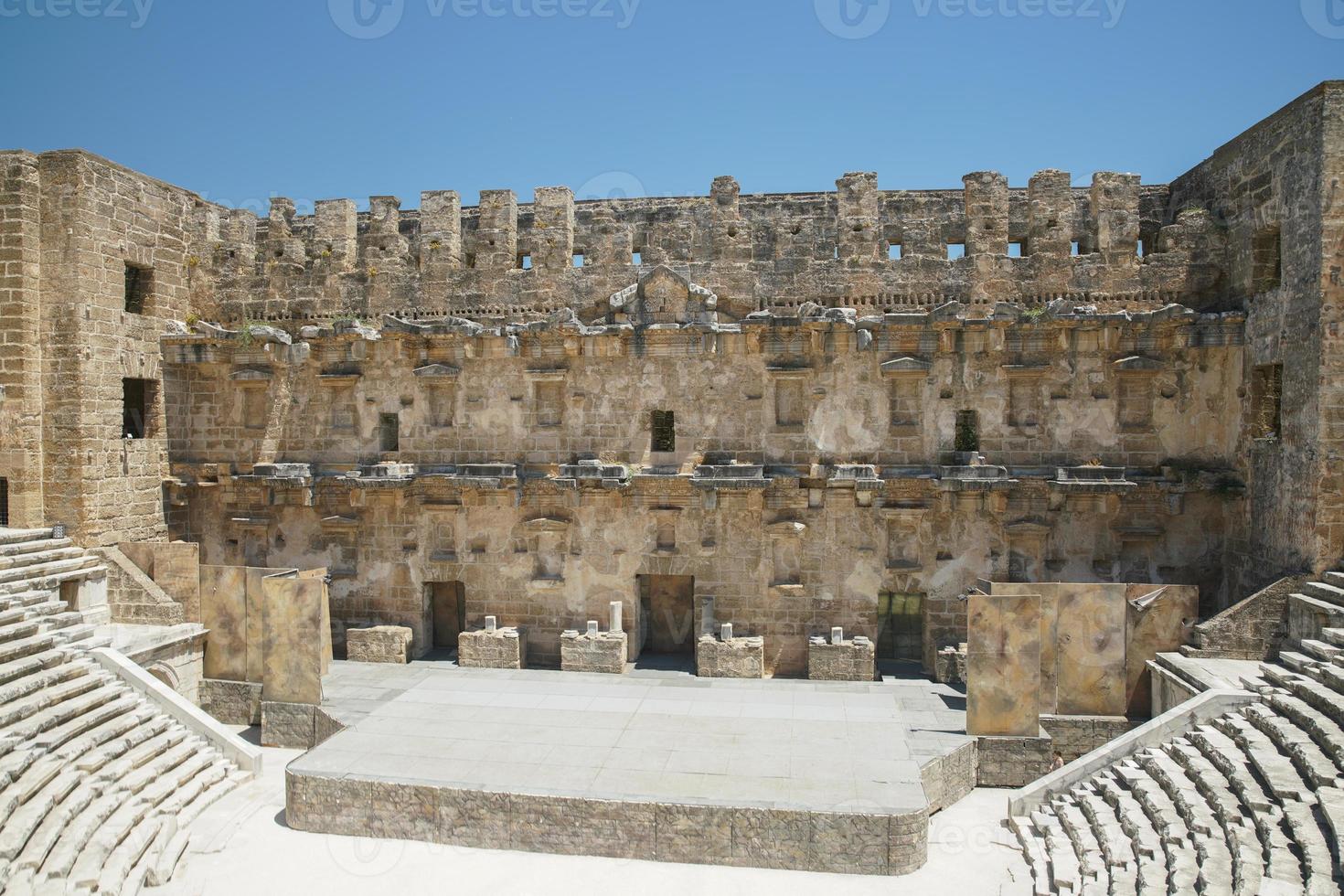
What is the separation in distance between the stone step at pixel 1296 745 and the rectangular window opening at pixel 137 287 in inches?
811

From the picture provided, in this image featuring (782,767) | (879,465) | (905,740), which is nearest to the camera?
(782,767)

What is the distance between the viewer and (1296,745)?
1050 centimetres

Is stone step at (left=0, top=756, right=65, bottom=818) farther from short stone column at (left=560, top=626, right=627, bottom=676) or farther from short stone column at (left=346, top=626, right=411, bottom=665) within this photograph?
short stone column at (left=560, top=626, right=627, bottom=676)

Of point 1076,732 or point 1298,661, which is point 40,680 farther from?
point 1298,661

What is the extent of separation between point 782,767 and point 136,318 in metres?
15.2

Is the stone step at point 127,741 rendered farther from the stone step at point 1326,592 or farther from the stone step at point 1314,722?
the stone step at point 1326,592

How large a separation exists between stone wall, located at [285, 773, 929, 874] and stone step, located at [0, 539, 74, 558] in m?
7.20

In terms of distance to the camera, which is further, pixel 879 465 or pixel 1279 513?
pixel 879 465

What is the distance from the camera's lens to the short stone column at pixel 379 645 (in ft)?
57.0

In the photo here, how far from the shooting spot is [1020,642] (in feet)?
43.6

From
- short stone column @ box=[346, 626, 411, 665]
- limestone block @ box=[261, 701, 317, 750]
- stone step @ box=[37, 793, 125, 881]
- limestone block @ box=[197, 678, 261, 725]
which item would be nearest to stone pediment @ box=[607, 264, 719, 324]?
short stone column @ box=[346, 626, 411, 665]

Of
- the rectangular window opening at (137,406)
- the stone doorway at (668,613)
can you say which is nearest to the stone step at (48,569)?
the rectangular window opening at (137,406)

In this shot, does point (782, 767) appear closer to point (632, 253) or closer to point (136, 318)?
point (632, 253)

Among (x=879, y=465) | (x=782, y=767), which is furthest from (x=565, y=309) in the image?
(x=782, y=767)
